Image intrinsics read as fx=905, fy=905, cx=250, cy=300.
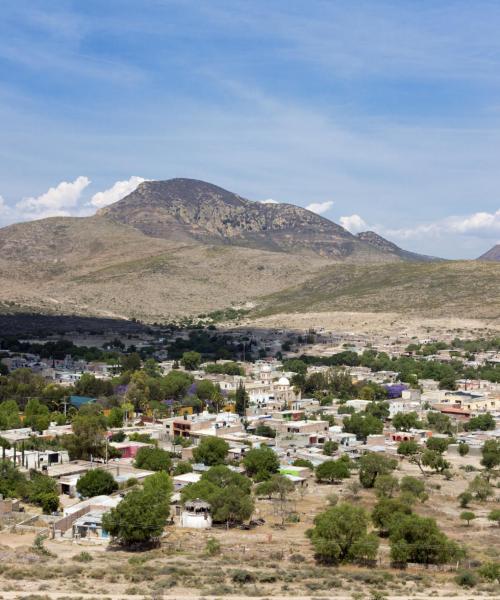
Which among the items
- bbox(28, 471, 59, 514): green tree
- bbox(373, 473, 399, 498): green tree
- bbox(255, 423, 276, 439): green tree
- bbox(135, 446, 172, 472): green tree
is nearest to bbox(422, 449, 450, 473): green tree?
bbox(373, 473, 399, 498): green tree

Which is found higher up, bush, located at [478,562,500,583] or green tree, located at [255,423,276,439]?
green tree, located at [255,423,276,439]

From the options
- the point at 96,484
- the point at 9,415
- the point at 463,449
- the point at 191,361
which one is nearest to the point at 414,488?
the point at 463,449

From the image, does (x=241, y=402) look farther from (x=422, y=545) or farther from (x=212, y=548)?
(x=422, y=545)

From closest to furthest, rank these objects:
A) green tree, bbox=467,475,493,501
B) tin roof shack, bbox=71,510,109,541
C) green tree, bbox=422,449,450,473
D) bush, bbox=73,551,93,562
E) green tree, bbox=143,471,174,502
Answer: bush, bbox=73,551,93,562 < tin roof shack, bbox=71,510,109,541 < green tree, bbox=143,471,174,502 < green tree, bbox=467,475,493,501 < green tree, bbox=422,449,450,473

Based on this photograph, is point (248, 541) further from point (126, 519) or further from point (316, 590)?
point (316, 590)

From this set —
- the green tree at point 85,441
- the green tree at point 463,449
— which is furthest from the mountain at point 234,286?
the green tree at point 85,441

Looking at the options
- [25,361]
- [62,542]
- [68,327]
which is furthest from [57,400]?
[68,327]

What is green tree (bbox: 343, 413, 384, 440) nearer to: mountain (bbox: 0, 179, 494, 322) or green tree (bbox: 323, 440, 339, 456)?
green tree (bbox: 323, 440, 339, 456)
